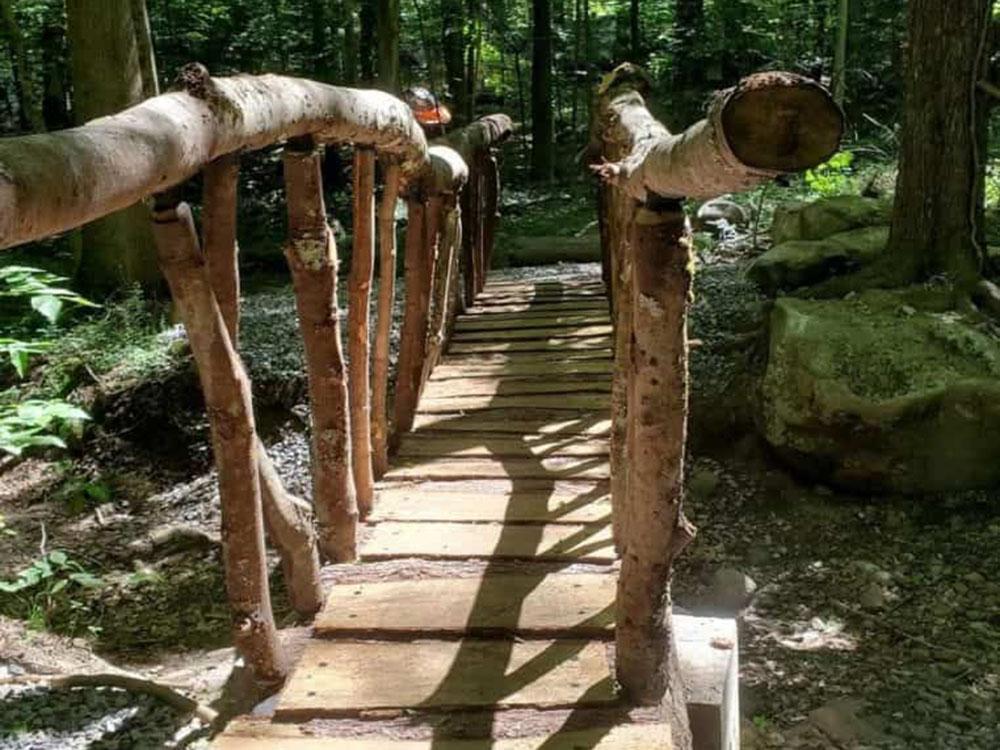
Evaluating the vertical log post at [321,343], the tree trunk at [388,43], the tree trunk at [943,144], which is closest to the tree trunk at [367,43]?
the tree trunk at [388,43]

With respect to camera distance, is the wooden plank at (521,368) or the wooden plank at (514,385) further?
the wooden plank at (521,368)

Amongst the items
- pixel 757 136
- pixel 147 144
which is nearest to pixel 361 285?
pixel 147 144

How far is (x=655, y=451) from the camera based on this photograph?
2184 mm

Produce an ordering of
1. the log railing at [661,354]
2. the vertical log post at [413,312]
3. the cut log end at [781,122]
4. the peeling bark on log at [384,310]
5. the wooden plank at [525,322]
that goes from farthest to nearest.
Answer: the wooden plank at [525,322] → the vertical log post at [413,312] → the peeling bark on log at [384,310] → the log railing at [661,354] → the cut log end at [781,122]

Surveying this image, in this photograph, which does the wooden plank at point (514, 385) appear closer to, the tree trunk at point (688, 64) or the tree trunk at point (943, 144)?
the tree trunk at point (943, 144)

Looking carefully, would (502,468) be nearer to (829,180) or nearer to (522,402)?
(522,402)

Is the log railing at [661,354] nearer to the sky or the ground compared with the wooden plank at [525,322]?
nearer to the sky

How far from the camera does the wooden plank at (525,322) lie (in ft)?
20.3

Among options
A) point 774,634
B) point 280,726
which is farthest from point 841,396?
point 280,726

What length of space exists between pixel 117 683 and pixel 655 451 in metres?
2.34

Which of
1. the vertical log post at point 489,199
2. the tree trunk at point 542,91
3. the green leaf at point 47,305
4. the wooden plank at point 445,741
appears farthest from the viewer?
the tree trunk at point 542,91

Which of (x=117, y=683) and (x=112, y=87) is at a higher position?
(x=112, y=87)

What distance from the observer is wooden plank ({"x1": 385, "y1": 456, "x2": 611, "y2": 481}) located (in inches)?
149

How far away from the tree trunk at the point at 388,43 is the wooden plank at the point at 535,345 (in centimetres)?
571
